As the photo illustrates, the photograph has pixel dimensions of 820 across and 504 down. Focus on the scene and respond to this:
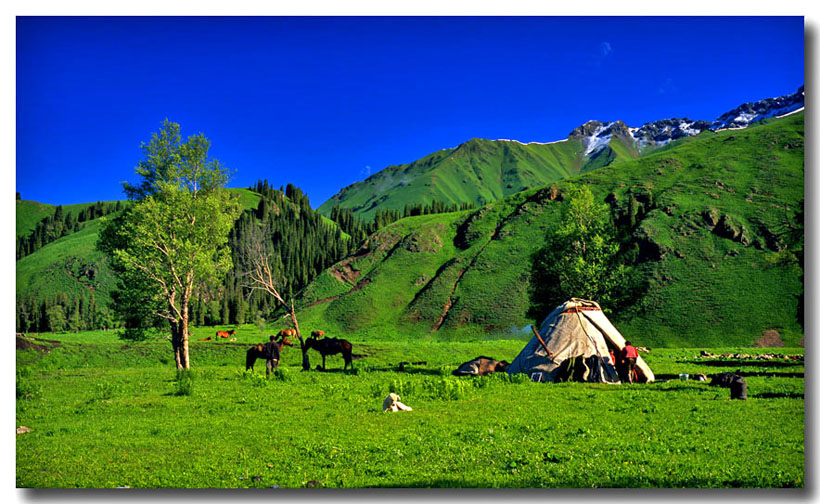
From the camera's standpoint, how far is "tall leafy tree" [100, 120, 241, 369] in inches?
896

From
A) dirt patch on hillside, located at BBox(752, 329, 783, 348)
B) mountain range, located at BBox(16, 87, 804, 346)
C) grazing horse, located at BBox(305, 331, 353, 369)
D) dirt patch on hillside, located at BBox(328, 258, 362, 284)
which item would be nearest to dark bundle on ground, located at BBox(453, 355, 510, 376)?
grazing horse, located at BBox(305, 331, 353, 369)

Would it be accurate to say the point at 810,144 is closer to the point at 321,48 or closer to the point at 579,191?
the point at 321,48

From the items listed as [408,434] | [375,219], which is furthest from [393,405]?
[375,219]

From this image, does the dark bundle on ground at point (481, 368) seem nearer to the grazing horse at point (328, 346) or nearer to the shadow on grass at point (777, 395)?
the grazing horse at point (328, 346)

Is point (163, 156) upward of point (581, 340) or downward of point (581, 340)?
upward

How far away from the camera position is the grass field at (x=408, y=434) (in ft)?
27.3

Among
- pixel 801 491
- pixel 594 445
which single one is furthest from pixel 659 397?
pixel 594 445

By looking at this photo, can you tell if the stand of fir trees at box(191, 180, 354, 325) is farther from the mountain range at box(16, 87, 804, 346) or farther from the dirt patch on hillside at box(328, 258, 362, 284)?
the mountain range at box(16, 87, 804, 346)

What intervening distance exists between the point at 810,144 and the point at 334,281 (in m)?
84.5

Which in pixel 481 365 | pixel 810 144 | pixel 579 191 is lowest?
pixel 481 365

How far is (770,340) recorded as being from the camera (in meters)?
46.1

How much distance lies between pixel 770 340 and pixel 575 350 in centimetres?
3841

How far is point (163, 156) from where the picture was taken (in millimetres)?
25312

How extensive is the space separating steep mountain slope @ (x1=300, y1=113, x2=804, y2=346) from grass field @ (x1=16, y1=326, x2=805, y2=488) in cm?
2309
